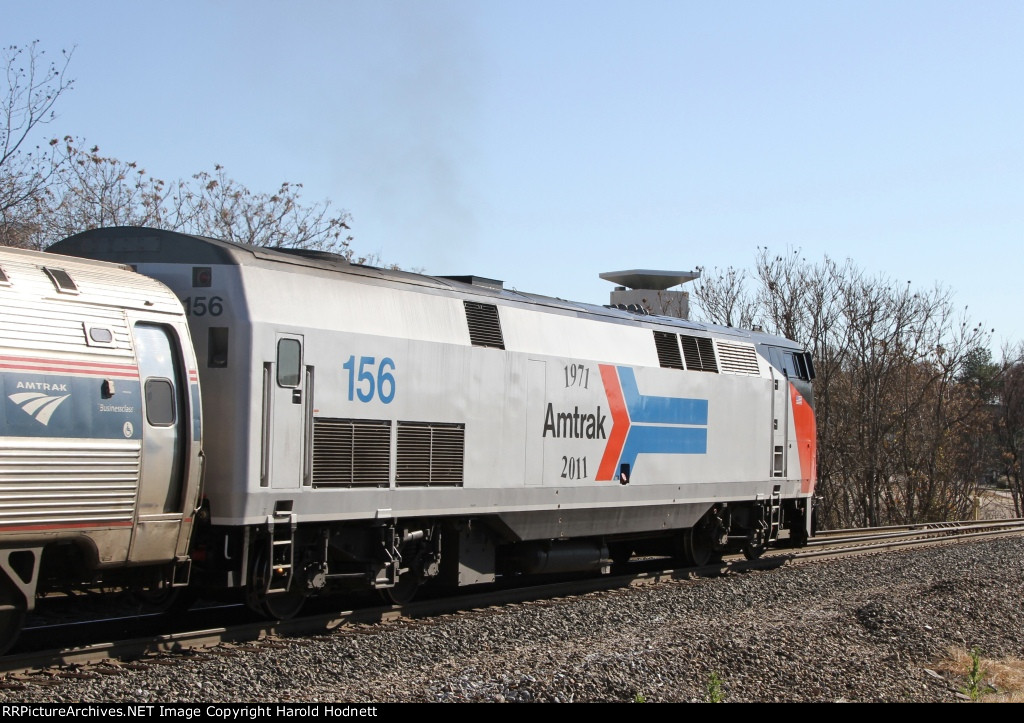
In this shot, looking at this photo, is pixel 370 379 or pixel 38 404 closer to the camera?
pixel 38 404

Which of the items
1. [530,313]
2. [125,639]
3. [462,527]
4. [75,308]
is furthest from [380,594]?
[75,308]

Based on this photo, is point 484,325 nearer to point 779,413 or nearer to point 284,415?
point 284,415

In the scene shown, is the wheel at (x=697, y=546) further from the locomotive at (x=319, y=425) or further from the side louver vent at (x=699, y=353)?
the side louver vent at (x=699, y=353)

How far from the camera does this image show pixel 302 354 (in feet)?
32.2

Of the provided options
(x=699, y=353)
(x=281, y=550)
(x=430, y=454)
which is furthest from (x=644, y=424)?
(x=281, y=550)

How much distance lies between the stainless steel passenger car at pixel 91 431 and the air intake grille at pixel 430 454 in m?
2.49

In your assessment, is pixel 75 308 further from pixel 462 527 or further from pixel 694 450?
pixel 694 450

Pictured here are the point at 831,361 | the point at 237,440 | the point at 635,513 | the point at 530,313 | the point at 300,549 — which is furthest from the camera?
the point at 831,361

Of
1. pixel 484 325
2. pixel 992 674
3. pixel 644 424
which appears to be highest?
pixel 484 325

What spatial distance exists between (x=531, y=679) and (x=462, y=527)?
146 inches

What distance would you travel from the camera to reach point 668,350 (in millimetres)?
15055

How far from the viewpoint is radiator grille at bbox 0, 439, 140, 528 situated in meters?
7.41

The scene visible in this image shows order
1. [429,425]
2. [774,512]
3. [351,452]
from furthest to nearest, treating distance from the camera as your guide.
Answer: [774,512], [429,425], [351,452]

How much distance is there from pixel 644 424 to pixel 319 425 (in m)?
5.64
